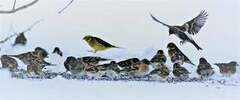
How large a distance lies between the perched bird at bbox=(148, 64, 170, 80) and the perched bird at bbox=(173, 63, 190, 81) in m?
0.02

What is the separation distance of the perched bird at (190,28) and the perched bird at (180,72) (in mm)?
51

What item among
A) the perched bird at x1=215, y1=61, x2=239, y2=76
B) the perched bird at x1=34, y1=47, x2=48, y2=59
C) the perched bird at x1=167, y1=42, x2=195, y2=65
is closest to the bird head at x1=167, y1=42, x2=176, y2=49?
the perched bird at x1=167, y1=42, x2=195, y2=65

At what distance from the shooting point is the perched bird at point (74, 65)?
94 centimetres

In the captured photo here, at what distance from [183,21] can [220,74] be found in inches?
5.2

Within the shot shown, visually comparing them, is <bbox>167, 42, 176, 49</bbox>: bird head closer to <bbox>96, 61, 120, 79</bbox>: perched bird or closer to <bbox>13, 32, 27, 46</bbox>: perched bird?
<bbox>96, 61, 120, 79</bbox>: perched bird

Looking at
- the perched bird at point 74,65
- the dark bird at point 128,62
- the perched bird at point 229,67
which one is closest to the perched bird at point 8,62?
the perched bird at point 74,65

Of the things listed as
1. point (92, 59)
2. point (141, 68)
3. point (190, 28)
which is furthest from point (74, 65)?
point (190, 28)

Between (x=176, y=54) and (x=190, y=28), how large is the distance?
6 cm

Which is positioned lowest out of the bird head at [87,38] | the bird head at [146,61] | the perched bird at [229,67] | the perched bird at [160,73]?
the perched bird at [160,73]

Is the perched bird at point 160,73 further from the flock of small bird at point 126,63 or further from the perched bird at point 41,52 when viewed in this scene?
the perched bird at point 41,52

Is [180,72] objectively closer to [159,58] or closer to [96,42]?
[159,58]

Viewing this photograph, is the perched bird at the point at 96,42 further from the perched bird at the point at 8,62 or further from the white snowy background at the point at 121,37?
the perched bird at the point at 8,62

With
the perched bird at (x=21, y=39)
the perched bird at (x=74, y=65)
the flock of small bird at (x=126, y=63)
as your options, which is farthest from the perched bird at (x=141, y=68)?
the perched bird at (x=21, y=39)

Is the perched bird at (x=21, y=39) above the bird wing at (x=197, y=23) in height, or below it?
below
